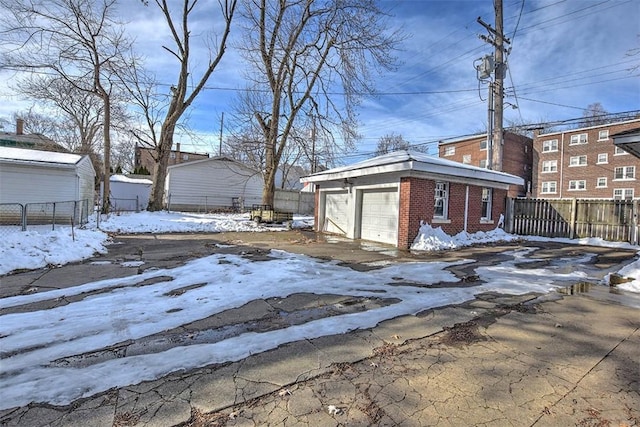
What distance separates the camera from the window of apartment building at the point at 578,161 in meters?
36.0

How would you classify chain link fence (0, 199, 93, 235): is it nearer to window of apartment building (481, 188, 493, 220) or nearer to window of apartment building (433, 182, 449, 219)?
window of apartment building (433, 182, 449, 219)

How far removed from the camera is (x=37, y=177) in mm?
15297

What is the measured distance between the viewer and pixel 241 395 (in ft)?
8.48

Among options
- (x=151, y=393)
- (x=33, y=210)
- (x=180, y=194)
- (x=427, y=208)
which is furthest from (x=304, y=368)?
(x=180, y=194)

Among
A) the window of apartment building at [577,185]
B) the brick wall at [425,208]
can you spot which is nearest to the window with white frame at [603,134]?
the window of apartment building at [577,185]

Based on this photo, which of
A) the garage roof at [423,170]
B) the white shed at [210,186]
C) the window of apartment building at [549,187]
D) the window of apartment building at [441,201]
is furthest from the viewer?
the window of apartment building at [549,187]

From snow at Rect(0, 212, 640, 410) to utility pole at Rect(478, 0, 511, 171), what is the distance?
7218 millimetres

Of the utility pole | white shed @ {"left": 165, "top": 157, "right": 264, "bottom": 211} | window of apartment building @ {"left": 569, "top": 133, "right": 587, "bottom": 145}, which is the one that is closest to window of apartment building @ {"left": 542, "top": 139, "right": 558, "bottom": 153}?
window of apartment building @ {"left": 569, "top": 133, "right": 587, "bottom": 145}

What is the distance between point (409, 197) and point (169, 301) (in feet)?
27.2

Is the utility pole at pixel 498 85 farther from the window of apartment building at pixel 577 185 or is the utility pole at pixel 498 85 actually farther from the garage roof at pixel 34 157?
the window of apartment building at pixel 577 185

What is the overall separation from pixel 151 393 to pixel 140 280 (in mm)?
4062

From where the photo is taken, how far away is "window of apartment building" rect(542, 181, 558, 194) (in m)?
38.4

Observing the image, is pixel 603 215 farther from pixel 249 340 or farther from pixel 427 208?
pixel 249 340

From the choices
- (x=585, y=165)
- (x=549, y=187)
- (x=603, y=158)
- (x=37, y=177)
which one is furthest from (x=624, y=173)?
(x=37, y=177)
